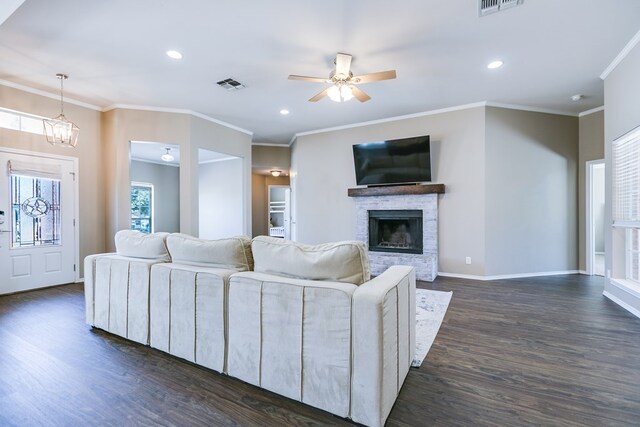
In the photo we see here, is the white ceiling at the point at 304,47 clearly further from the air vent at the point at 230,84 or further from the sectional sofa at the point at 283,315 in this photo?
the sectional sofa at the point at 283,315

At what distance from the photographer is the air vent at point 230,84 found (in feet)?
13.3

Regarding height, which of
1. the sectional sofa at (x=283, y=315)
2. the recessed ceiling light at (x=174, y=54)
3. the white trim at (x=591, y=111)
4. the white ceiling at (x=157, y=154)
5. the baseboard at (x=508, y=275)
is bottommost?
the baseboard at (x=508, y=275)

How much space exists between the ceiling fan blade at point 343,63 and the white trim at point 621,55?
2.92m

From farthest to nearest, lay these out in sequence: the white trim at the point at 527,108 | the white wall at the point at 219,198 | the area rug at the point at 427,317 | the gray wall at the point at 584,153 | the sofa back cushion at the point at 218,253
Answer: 1. the white wall at the point at 219,198
2. the gray wall at the point at 584,153
3. the white trim at the point at 527,108
4. the area rug at the point at 427,317
5. the sofa back cushion at the point at 218,253

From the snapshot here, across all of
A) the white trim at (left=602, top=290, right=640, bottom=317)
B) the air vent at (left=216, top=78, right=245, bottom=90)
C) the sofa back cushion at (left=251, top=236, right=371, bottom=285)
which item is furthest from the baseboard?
the air vent at (left=216, top=78, right=245, bottom=90)

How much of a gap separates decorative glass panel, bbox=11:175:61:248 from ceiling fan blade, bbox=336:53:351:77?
459 centimetres

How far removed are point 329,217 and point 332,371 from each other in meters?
4.76

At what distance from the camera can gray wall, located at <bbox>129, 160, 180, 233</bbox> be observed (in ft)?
27.8

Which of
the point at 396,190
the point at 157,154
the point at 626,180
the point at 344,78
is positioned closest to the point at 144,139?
the point at 157,154

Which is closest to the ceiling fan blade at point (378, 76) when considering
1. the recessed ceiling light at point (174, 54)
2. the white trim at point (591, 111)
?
the recessed ceiling light at point (174, 54)

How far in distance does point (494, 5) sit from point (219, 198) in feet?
24.5

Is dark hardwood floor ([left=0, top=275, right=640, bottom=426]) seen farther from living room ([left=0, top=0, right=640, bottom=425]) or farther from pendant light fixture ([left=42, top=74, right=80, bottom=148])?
pendant light fixture ([left=42, top=74, right=80, bottom=148])

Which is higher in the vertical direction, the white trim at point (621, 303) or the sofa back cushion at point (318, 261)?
the sofa back cushion at point (318, 261)

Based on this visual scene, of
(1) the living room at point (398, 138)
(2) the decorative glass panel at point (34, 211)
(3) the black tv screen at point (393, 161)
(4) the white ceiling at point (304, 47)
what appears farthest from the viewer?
(3) the black tv screen at point (393, 161)
